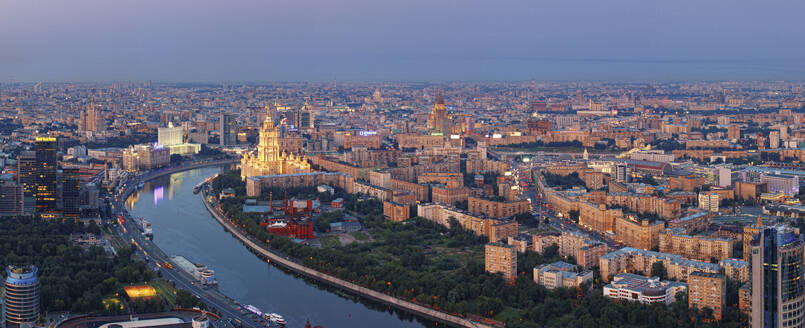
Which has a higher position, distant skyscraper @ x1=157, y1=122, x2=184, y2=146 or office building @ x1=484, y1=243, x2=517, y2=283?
distant skyscraper @ x1=157, y1=122, x2=184, y2=146

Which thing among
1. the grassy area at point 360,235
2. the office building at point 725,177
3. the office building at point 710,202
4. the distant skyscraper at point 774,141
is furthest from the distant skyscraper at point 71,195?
the distant skyscraper at point 774,141

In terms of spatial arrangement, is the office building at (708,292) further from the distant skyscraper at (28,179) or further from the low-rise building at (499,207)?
the distant skyscraper at (28,179)

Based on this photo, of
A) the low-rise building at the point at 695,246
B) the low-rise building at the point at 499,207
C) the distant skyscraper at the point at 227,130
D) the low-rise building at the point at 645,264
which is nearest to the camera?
the low-rise building at the point at 645,264

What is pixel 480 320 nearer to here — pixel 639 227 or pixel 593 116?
pixel 639 227

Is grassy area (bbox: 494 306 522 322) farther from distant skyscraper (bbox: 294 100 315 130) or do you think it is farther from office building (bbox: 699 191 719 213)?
distant skyscraper (bbox: 294 100 315 130)

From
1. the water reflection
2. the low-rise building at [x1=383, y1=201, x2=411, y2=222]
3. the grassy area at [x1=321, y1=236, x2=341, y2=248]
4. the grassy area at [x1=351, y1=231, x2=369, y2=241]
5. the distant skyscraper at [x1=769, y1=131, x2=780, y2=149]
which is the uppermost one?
the distant skyscraper at [x1=769, y1=131, x2=780, y2=149]

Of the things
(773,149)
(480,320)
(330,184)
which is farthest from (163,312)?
(773,149)

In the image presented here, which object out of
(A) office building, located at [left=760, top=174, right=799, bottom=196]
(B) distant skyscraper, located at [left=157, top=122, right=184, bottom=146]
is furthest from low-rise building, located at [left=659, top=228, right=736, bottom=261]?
(B) distant skyscraper, located at [left=157, top=122, right=184, bottom=146]
